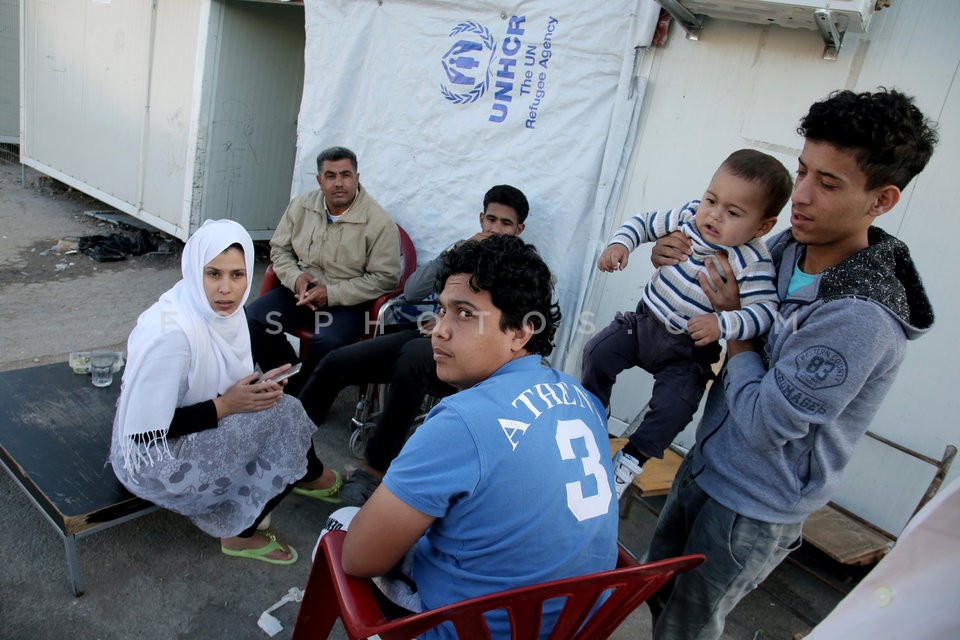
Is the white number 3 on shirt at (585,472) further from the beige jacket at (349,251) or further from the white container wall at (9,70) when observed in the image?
the white container wall at (9,70)

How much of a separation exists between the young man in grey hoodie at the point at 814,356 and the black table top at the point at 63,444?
86.1 inches

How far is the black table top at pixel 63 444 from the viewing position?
235cm

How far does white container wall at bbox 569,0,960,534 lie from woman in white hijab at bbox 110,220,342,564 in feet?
7.65

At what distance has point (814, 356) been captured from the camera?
5.10ft

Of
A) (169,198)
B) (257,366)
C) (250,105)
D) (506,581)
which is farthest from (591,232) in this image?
(169,198)

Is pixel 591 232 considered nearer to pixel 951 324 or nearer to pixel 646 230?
pixel 646 230

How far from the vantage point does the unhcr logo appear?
415 centimetres

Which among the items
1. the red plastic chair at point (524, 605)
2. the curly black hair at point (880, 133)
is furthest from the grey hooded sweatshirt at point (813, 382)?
the red plastic chair at point (524, 605)

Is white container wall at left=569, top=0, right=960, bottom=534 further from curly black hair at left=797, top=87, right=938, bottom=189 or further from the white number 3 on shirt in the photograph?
the white number 3 on shirt

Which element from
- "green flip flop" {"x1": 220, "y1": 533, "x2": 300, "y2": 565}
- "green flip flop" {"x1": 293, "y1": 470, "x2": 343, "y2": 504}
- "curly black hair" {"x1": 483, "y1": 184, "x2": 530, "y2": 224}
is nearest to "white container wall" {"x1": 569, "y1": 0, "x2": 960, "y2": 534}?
"curly black hair" {"x1": 483, "y1": 184, "x2": 530, "y2": 224}

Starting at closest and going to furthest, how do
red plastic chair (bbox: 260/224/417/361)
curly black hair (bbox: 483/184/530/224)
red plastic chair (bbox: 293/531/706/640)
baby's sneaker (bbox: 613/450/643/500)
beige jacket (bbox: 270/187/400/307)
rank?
red plastic chair (bbox: 293/531/706/640) < baby's sneaker (bbox: 613/450/643/500) < curly black hair (bbox: 483/184/530/224) < red plastic chair (bbox: 260/224/417/361) < beige jacket (bbox: 270/187/400/307)

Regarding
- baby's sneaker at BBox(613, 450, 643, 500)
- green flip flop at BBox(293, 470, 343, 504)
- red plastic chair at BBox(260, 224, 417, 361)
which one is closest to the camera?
baby's sneaker at BBox(613, 450, 643, 500)

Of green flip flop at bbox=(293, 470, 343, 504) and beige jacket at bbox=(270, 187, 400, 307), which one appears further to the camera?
beige jacket at bbox=(270, 187, 400, 307)

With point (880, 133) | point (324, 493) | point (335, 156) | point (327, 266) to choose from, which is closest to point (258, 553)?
point (324, 493)
